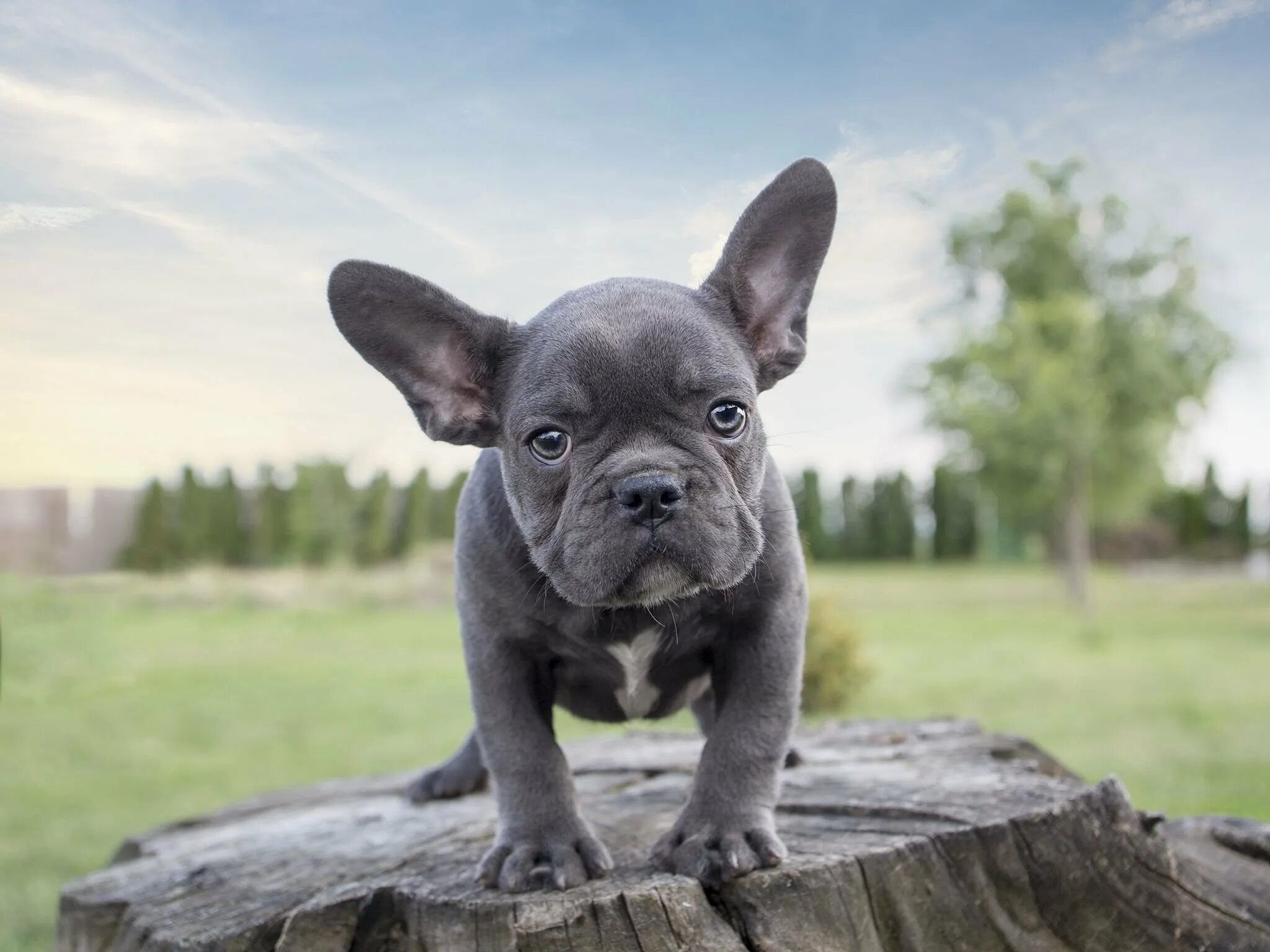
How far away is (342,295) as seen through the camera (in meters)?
3.39

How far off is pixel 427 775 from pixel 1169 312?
92.3 feet

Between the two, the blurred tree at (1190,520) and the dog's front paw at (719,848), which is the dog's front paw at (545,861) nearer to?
the dog's front paw at (719,848)

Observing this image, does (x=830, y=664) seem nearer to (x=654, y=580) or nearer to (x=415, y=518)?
(x=654, y=580)

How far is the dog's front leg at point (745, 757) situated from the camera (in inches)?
129

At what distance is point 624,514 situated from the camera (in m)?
2.90

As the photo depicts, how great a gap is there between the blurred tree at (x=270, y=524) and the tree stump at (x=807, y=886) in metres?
17.3

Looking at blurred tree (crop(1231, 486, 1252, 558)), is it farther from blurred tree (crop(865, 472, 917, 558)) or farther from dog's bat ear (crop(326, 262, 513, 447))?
dog's bat ear (crop(326, 262, 513, 447))

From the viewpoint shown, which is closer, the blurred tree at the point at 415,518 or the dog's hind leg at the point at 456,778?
the dog's hind leg at the point at 456,778

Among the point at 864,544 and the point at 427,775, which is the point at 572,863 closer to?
the point at 427,775

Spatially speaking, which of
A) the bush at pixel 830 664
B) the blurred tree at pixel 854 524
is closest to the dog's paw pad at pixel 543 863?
the bush at pixel 830 664

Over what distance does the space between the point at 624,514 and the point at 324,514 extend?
1925 cm

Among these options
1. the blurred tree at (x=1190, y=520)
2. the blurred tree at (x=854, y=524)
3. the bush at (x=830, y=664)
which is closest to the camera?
the bush at (x=830, y=664)

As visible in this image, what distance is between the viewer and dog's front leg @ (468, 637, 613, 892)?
3.34m

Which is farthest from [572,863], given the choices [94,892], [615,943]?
[94,892]
